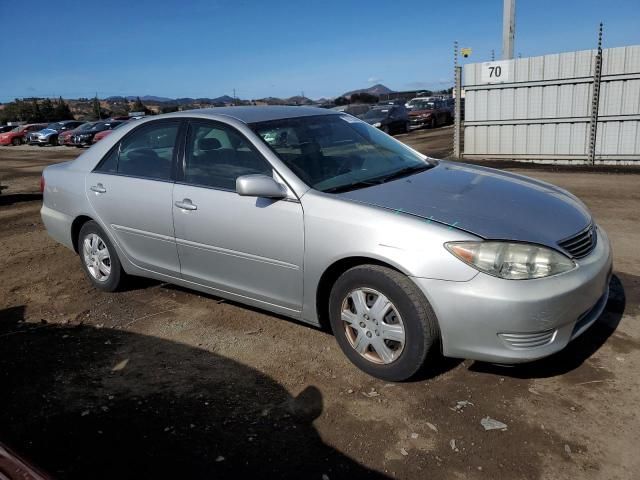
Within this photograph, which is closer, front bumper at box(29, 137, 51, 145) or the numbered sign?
the numbered sign

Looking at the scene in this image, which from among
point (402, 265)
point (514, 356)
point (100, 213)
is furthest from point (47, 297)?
point (514, 356)

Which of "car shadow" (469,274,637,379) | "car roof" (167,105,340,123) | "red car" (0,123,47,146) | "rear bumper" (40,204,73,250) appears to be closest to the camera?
"car shadow" (469,274,637,379)

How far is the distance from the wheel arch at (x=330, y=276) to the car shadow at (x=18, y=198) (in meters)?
9.29

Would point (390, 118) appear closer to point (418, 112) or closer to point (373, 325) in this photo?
point (418, 112)

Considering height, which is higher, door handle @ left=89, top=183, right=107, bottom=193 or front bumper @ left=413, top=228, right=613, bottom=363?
door handle @ left=89, top=183, right=107, bottom=193

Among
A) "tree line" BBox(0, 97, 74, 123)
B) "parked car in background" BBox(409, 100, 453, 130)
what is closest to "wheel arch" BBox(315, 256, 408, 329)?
"parked car in background" BBox(409, 100, 453, 130)

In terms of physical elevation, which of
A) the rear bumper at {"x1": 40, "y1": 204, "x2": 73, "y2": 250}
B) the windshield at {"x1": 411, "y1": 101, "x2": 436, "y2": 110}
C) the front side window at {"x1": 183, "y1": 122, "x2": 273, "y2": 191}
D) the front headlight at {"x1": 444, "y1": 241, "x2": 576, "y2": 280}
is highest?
the front side window at {"x1": 183, "y1": 122, "x2": 273, "y2": 191}

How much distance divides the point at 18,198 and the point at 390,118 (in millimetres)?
18118

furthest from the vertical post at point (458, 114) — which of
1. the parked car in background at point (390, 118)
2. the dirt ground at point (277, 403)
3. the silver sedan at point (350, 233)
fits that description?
the parked car in background at point (390, 118)

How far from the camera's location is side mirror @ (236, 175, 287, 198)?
3414 mm

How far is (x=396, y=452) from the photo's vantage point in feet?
8.85

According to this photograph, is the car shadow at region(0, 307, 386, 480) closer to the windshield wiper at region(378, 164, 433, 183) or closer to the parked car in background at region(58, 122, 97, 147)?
the windshield wiper at region(378, 164, 433, 183)

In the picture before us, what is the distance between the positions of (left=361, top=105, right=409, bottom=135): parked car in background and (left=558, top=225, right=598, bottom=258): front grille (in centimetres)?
2236

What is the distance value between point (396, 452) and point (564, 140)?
35.7 feet
